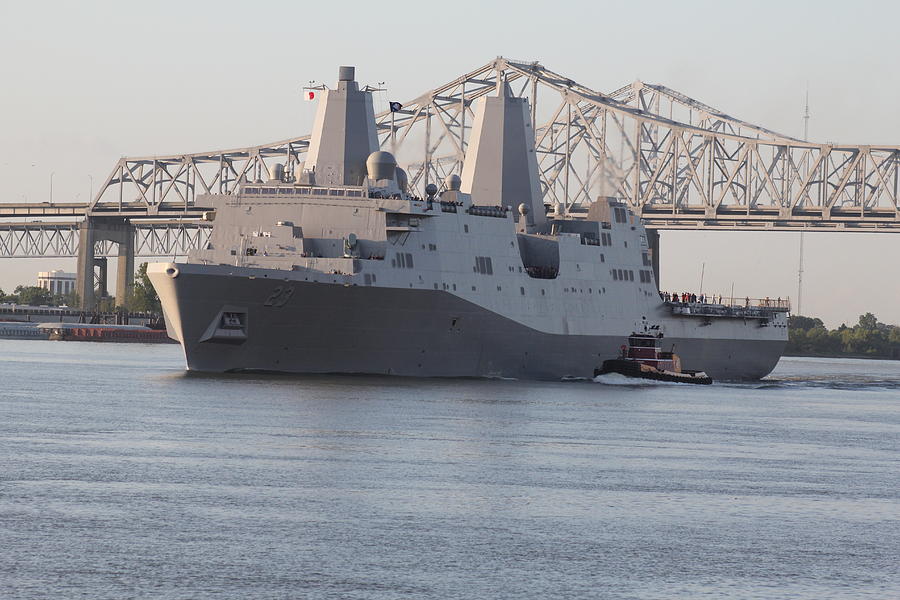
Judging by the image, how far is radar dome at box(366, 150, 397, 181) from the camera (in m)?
60.3

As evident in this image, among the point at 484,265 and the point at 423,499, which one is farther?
the point at 484,265

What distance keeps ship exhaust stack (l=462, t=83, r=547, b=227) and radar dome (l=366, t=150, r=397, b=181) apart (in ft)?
38.2

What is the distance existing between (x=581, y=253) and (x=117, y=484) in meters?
42.5

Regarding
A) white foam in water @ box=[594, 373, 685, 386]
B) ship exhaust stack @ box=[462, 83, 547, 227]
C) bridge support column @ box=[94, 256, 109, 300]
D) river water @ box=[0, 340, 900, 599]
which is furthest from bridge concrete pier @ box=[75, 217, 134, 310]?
river water @ box=[0, 340, 900, 599]

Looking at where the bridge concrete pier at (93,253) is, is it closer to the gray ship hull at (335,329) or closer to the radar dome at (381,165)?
the radar dome at (381,165)

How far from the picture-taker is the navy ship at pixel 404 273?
53781 millimetres

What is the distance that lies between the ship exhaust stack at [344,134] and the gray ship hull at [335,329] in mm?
9451

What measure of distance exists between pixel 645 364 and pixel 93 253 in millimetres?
98377

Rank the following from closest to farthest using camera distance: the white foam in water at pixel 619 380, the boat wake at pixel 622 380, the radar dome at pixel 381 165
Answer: the radar dome at pixel 381 165
the boat wake at pixel 622 380
the white foam in water at pixel 619 380

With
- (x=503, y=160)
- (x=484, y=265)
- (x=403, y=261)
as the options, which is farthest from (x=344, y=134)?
(x=503, y=160)

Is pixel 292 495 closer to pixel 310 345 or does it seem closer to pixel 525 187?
pixel 310 345

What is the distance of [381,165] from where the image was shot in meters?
60.3

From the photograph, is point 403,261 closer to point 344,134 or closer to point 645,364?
point 344,134

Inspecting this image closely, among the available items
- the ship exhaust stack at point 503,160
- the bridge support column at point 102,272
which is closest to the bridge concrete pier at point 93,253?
the bridge support column at point 102,272
